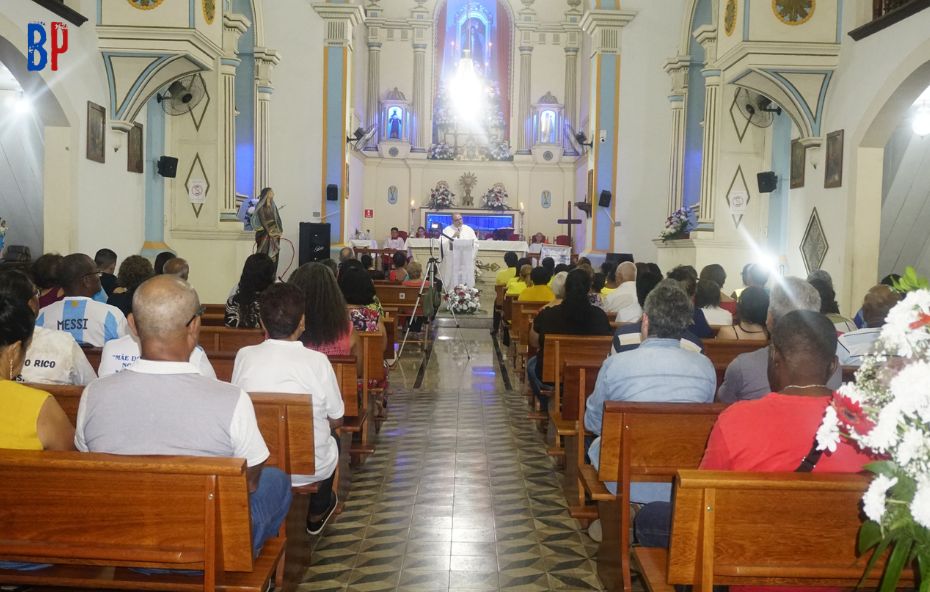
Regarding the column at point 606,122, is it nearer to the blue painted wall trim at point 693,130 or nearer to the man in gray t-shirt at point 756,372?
Answer: the blue painted wall trim at point 693,130

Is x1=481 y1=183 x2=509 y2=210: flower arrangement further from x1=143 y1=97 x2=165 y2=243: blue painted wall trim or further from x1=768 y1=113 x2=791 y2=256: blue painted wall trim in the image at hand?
x1=143 y1=97 x2=165 y2=243: blue painted wall trim

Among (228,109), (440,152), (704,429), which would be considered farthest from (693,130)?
(704,429)

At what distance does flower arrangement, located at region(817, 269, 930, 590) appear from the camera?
5.81 feet

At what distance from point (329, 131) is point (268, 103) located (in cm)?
134

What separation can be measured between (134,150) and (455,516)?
25.6 feet

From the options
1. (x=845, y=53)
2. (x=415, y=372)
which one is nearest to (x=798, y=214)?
(x=845, y=53)

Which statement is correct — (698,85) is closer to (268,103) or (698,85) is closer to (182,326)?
(268,103)

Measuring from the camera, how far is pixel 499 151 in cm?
2486

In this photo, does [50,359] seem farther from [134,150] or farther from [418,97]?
[418,97]

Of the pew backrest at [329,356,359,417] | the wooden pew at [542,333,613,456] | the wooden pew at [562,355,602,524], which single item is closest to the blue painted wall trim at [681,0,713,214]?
the wooden pew at [542,333,613,456]

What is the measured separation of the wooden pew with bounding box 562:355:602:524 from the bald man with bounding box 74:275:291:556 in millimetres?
2145

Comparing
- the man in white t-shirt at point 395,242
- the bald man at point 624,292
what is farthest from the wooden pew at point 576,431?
the man in white t-shirt at point 395,242

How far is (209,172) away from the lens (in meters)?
12.3

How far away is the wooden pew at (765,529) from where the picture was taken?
2324 millimetres
